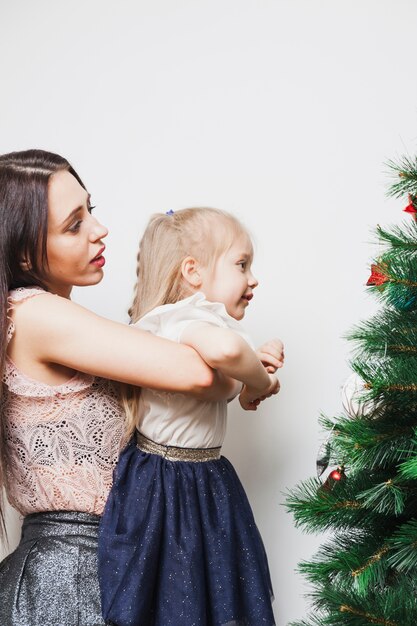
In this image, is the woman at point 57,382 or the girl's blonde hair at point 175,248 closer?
the woman at point 57,382

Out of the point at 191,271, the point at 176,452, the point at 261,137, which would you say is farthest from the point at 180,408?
the point at 261,137

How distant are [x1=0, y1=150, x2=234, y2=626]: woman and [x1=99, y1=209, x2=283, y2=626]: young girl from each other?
1.8 inches

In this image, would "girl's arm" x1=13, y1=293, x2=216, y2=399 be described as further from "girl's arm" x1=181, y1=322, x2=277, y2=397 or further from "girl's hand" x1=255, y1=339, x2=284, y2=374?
"girl's hand" x1=255, y1=339, x2=284, y2=374

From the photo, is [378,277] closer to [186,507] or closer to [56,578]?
[186,507]

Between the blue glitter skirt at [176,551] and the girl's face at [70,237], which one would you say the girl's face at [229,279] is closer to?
the girl's face at [70,237]

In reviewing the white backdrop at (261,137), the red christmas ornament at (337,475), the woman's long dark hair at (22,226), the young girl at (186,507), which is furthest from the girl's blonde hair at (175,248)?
the red christmas ornament at (337,475)

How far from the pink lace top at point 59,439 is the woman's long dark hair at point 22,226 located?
0.03 metres

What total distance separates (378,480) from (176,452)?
395mm

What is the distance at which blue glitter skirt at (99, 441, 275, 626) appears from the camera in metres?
1.32

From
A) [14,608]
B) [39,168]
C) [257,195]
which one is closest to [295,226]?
[257,195]

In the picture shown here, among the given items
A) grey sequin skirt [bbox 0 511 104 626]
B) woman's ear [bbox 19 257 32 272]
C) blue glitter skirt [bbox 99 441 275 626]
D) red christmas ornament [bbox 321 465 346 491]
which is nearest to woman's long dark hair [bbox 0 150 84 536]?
woman's ear [bbox 19 257 32 272]

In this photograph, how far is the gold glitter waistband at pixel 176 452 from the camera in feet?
4.70

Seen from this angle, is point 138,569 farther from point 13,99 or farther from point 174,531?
point 13,99

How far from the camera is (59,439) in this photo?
1418 millimetres
